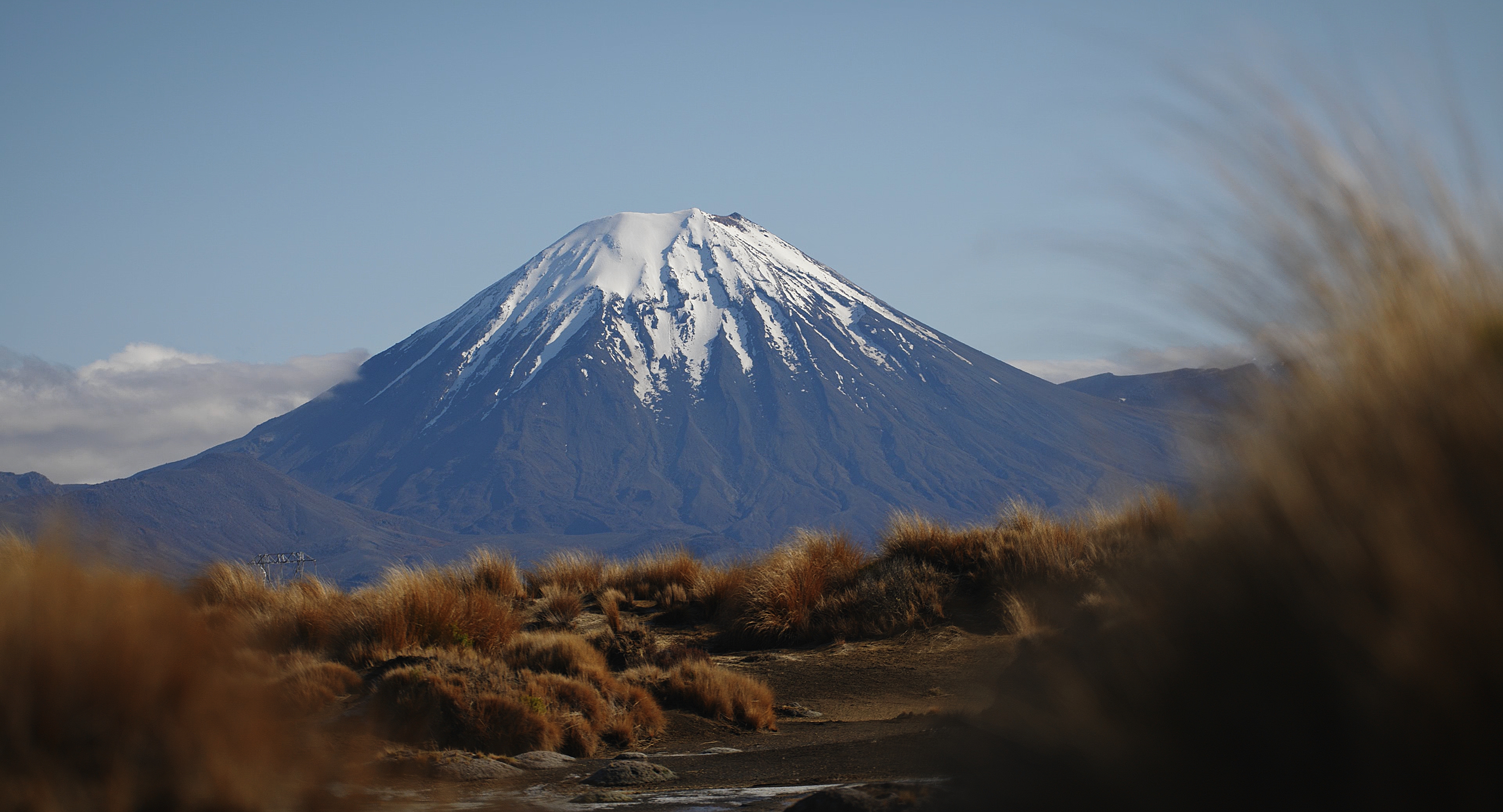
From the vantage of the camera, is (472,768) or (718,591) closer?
(472,768)

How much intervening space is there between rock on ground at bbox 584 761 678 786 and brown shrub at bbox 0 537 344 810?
324cm

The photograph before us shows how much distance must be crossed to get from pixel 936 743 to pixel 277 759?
278cm

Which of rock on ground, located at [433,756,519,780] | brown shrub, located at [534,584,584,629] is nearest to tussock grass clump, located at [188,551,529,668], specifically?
brown shrub, located at [534,584,584,629]

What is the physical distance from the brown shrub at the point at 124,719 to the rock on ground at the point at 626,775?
324 cm

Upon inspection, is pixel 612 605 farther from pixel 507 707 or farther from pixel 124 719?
pixel 124 719

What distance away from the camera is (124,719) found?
2.48 meters

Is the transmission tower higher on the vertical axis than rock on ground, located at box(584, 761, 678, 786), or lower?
higher

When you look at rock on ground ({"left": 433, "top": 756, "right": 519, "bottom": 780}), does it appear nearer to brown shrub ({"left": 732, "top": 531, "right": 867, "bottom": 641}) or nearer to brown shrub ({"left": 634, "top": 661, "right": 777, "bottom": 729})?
brown shrub ({"left": 634, "top": 661, "right": 777, "bottom": 729})

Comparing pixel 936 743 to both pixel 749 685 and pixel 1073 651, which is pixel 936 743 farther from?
pixel 749 685

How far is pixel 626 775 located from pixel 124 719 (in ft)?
12.2

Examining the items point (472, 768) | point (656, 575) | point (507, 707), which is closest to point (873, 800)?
point (472, 768)

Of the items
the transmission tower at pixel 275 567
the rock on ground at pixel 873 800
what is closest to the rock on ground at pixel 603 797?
the rock on ground at pixel 873 800

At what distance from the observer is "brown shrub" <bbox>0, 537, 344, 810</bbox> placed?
2.37 m

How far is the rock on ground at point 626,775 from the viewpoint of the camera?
5793 mm
